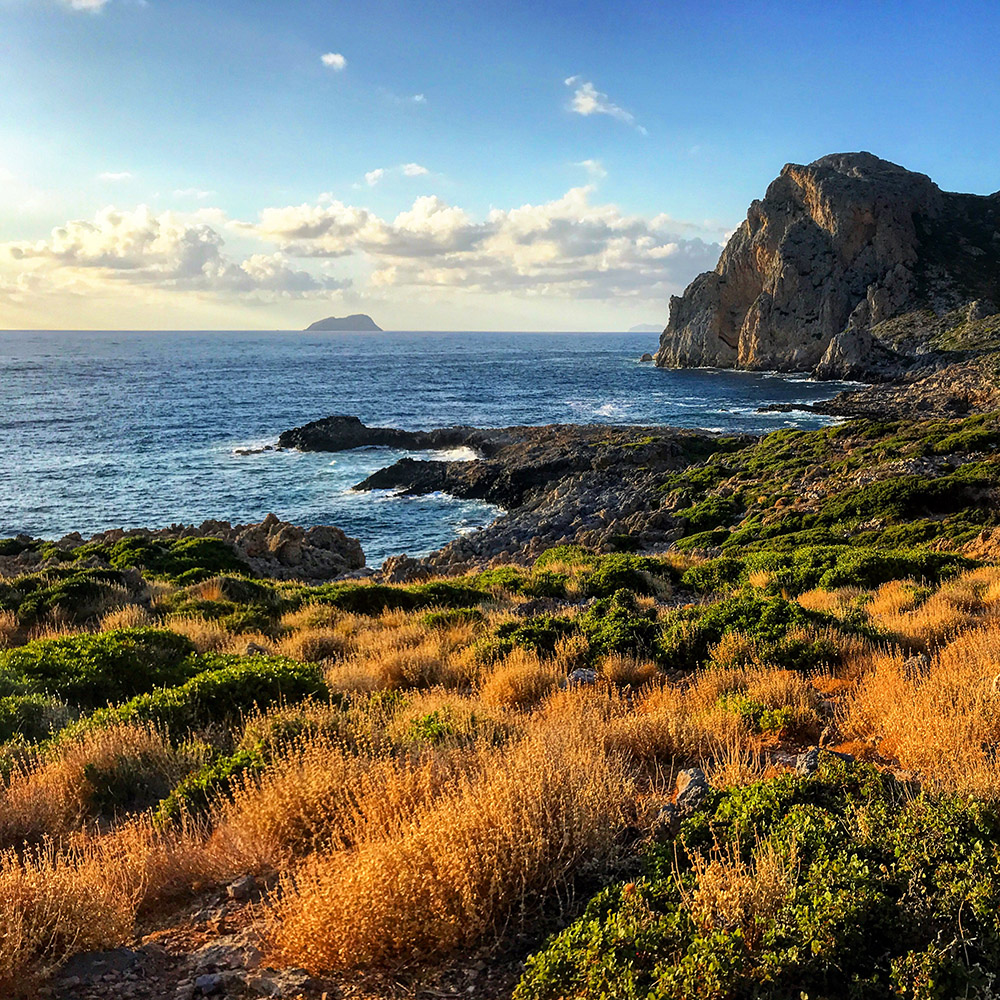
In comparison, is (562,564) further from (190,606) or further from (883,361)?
(883,361)

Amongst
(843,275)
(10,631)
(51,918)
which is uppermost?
(843,275)

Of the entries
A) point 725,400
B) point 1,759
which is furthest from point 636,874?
point 725,400

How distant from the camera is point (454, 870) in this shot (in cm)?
333

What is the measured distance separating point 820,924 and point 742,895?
329 millimetres

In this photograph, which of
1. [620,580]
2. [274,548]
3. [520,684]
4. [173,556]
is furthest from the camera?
[274,548]

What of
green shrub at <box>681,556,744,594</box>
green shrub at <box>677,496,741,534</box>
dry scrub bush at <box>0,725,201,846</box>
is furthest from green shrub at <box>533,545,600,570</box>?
dry scrub bush at <box>0,725,201,846</box>

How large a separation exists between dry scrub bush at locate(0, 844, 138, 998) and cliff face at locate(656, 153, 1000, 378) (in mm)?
85748

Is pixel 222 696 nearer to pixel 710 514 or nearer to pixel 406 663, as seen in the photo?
pixel 406 663

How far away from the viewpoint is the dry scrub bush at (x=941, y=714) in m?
4.24

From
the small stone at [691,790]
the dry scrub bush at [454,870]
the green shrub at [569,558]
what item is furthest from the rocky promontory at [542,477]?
the dry scrub bush at [454,870]

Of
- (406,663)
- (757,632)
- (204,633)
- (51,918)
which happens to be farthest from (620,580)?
(51,918)

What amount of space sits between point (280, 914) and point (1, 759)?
11.7ft

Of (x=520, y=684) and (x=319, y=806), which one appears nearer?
(x=319, y=806)

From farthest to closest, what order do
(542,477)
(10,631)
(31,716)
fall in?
(542,477) → (10,631) → (31,716)
